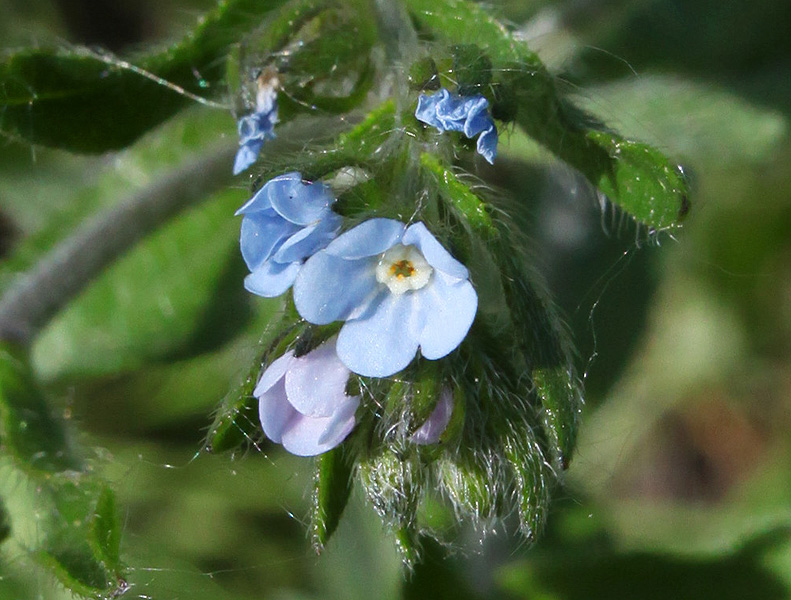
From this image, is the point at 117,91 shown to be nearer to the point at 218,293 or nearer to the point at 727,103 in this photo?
the point at 218,293

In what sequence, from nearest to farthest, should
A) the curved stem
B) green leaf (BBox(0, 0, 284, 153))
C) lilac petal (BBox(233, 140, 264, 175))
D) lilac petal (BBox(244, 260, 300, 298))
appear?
lilac petal (BBox(244, 260, 300, 298)) < lilac petal (BBox(233, 140, 264, 175)) < green leaf (BBox(0, 0, 284, 153)) < the curved stem

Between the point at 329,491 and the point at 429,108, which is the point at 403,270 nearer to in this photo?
the point at 429,108

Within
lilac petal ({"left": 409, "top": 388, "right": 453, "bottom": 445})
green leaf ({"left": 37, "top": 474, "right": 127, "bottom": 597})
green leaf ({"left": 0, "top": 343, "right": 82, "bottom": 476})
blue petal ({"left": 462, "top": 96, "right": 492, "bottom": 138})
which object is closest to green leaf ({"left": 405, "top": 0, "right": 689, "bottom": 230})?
blue petal ({"left": 462, "top": 96, "right": 492, "bottom": 138})

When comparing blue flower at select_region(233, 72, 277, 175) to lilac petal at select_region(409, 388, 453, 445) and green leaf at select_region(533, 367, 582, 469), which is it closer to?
lilac petal at select_region(409, 388, 453, 445)

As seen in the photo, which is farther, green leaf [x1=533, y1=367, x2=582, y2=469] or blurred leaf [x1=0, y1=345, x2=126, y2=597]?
blurred leaf [x1=0, y1=345, x2=126, y2=597]

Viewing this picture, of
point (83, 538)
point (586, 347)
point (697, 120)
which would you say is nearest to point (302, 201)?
point (83, 538)

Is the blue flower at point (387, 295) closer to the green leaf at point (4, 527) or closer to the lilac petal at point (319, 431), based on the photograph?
the lilac petal at point (319, 431)

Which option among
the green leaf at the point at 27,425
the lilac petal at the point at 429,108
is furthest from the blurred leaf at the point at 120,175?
the lilac petal at the point at 429,108
